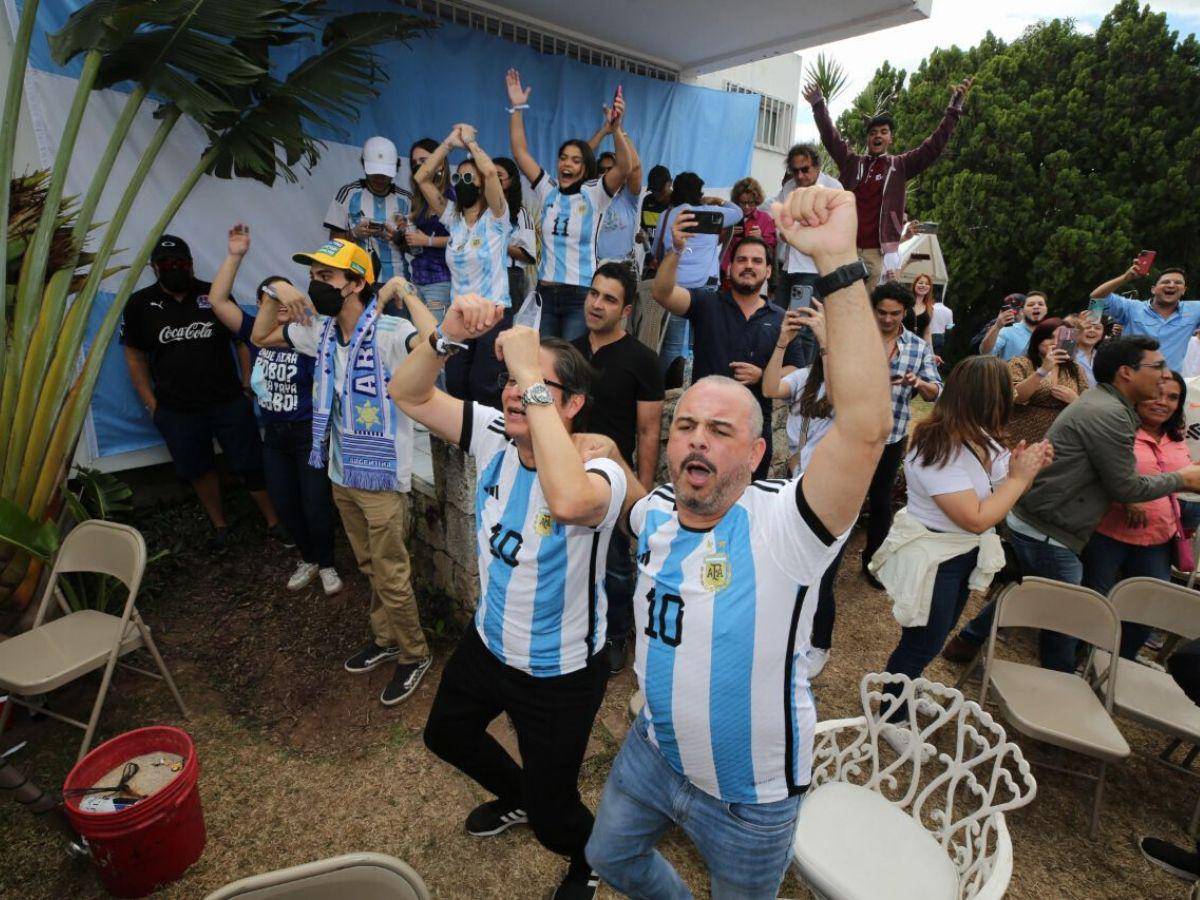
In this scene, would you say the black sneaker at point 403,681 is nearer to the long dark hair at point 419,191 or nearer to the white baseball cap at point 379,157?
the long dark hair at point 419,191

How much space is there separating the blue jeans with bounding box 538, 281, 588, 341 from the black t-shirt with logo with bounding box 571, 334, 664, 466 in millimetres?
1477

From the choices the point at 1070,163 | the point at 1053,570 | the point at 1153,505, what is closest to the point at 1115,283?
the point at 1153,505

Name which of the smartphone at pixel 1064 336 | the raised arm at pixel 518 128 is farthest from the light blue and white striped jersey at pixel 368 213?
the smartphone at pixel 1064 336

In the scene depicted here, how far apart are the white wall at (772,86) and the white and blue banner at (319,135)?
3062mm

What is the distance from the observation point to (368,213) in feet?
18.6

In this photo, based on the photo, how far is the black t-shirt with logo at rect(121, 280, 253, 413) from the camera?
4703 mm

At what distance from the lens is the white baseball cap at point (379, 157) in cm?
552

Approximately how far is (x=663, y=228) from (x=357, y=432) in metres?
3.28

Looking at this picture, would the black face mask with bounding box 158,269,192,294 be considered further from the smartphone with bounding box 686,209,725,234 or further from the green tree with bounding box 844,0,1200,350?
the green tree with bounding box 844,0,1200,350

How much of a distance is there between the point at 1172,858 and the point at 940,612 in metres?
1.53

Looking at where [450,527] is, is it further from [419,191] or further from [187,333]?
[419,191]

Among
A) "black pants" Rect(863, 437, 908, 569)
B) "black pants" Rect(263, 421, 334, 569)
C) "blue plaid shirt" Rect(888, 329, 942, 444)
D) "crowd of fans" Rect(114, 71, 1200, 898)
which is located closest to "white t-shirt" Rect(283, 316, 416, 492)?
"crowd of fans" Rect(114, 71, 1200, 898)

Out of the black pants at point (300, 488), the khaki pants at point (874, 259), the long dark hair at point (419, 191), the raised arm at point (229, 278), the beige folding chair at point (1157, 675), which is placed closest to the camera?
the beige folding chair at point (1157, 675)

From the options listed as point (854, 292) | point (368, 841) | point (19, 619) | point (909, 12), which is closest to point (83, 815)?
point (368, 841)
